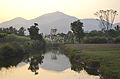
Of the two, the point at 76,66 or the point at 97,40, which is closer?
the point at 76,66

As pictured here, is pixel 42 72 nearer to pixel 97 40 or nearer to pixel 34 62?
pixel 34 62

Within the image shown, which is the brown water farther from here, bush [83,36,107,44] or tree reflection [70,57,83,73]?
bush [83,36,107,44]

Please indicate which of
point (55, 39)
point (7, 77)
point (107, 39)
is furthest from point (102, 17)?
point (7, 77)

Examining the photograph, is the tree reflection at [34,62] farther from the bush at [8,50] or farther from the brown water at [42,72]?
the bush at [8,50]

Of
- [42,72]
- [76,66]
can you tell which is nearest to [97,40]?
[76,66]

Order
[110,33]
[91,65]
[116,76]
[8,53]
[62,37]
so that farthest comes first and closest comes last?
[62,37]
[110,33]
[8,53]
[91,65]
[116,76]

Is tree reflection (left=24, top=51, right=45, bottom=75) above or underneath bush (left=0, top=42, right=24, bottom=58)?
underneath

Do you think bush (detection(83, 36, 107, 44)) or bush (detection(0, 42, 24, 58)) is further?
bush (detection(83, 36, 107, 44))

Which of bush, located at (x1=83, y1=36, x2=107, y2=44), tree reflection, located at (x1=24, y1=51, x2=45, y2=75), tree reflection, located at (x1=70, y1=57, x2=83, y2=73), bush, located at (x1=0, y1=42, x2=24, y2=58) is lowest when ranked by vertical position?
tree reflection, located at (x1=24, y1=51, x2=45, y2=75)

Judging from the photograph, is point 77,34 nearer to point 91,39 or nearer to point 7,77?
point 91,39

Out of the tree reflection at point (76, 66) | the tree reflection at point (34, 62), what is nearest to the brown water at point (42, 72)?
the tree reflection at point (34, 62)

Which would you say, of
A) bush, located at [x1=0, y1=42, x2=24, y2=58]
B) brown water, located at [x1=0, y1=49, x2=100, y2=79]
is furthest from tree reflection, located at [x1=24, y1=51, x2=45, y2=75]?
bush, located at [x1=0, y1=42, x2=24, y2=58]

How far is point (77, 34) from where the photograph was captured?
109188 mm

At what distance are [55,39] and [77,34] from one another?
236 feet
